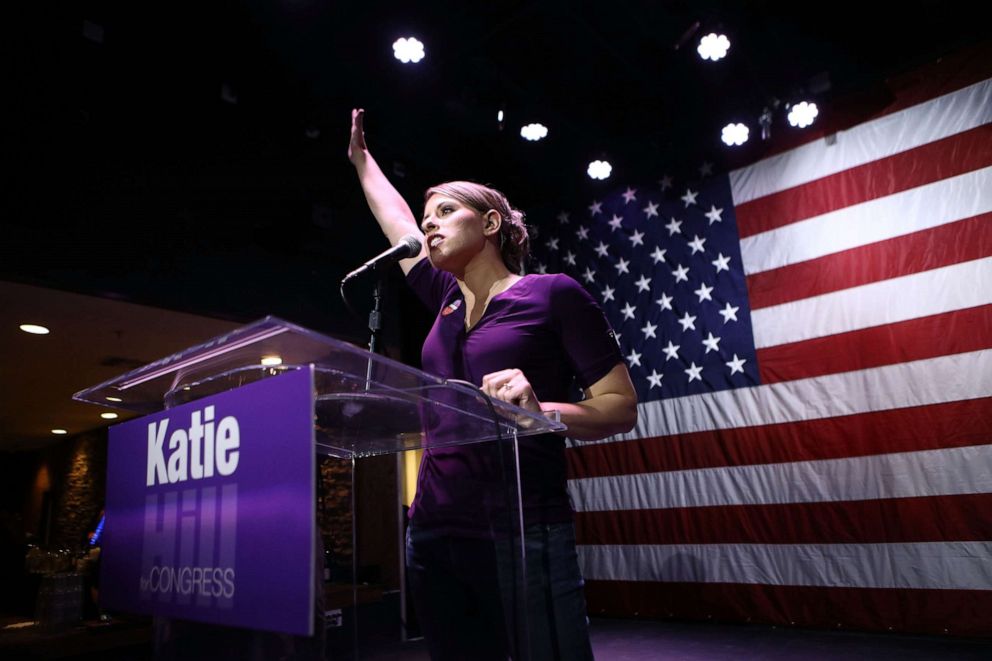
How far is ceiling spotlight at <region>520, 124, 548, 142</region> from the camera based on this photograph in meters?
5.05

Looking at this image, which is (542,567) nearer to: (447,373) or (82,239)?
(447,373)

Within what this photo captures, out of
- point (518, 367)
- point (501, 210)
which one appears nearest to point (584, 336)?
point (518, 367)

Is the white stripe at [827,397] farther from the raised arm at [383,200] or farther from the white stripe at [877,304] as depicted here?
the raised arm at [383,200]

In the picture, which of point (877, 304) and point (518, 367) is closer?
point (518, 367)

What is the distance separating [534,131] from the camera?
16.6ft

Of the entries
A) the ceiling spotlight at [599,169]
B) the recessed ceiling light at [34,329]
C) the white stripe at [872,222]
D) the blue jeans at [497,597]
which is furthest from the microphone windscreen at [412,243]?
the recessed ceiling light at [34,329]

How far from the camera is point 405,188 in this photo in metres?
5.68

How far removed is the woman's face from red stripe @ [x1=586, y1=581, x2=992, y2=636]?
3.86m

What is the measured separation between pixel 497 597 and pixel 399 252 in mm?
804

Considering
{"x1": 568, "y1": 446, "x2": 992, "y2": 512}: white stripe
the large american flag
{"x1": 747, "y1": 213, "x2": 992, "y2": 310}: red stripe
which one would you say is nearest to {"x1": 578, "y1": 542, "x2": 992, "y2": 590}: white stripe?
the large american flag

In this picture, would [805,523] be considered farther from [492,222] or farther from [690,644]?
[492,222]

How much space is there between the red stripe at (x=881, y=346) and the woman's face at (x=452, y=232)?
366 cm

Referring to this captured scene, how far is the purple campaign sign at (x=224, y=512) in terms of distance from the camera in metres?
0.64

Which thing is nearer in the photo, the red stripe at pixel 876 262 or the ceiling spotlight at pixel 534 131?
the red stripe at pixel 876 262
